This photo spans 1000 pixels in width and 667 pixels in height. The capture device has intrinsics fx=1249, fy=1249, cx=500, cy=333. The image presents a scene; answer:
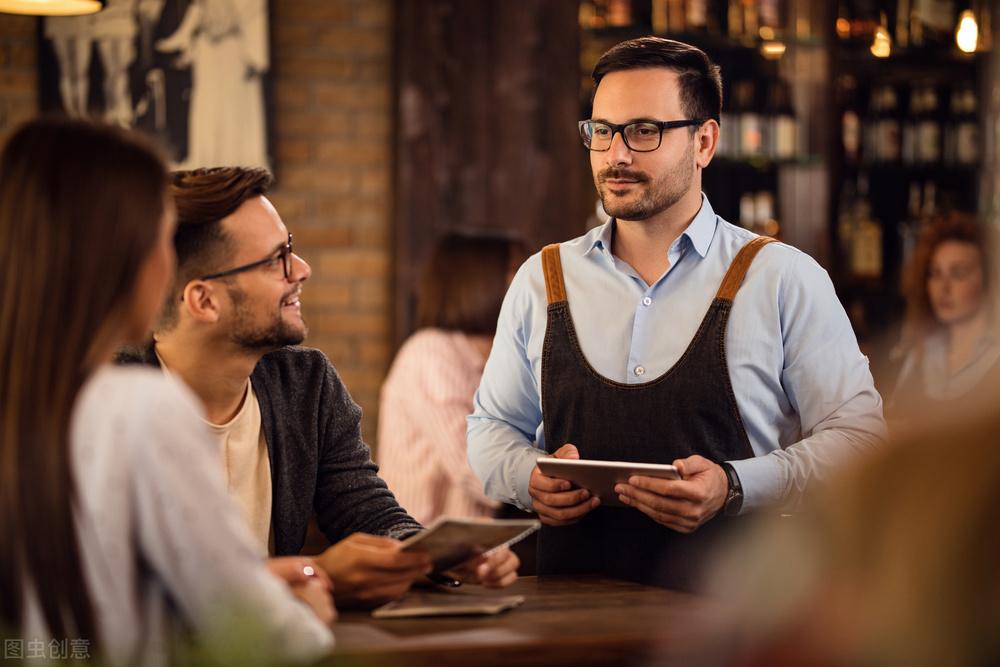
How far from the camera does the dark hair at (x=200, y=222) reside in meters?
2.26

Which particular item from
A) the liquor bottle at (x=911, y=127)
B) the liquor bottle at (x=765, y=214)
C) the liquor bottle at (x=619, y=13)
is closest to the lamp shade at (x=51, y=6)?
the liquor bottle at (x=619, y=13)

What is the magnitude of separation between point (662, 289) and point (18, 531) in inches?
57.5

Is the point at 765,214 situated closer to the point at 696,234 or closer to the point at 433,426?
the point at 433,426

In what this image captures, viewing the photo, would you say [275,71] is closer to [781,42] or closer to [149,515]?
[781,42]

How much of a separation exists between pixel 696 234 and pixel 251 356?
2.87 ft

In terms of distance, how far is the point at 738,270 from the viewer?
2.37m

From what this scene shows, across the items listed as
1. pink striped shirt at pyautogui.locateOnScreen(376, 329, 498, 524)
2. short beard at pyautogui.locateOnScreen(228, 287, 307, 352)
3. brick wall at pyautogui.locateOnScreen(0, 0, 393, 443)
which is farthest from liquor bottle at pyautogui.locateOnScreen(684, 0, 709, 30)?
short beard at pyautogui.locateOnScreen(228, 287, 307, 352)

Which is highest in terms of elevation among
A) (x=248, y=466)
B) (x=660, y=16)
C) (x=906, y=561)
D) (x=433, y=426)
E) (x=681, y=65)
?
(x=660, y=16)

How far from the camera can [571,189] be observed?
15.0 feet

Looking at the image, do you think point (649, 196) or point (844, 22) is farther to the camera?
point (844, 22)

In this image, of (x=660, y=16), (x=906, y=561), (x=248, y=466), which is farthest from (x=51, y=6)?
(x=660, y=16)

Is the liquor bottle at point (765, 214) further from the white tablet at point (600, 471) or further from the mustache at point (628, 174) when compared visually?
the white tablet at point (600, 471)

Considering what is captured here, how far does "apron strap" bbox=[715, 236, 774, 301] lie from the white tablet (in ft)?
1.44

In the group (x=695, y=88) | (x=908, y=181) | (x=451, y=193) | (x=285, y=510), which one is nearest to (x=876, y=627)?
(x=285, y=510)
